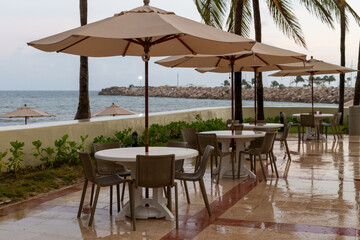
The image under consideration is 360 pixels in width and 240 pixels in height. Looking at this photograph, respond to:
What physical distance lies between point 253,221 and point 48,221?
2.41 m

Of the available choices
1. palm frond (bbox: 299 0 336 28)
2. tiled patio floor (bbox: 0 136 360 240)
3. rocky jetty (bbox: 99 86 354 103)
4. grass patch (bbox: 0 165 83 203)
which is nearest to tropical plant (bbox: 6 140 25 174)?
grass patch (bbox: 0 165 83 203)

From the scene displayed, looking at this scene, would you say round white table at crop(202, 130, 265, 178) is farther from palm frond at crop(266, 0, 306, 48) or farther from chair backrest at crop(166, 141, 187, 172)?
palm frond at crop(266, 0, 306, 48)

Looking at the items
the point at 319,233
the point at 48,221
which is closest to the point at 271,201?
the point at 319,233

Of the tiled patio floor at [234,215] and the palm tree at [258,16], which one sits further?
the palm tree at [258,16]

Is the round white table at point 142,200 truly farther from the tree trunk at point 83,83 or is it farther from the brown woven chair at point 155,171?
the tree trunk at point 83,83

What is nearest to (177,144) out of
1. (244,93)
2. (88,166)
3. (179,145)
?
(179,145)

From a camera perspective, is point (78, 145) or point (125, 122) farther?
point (125, 122)

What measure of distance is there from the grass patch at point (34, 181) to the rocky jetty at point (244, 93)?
82498 mm

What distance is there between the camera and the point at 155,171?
5520 mm

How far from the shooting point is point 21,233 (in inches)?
211

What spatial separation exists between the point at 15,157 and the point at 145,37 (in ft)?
12.0

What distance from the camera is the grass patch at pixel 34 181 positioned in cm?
718

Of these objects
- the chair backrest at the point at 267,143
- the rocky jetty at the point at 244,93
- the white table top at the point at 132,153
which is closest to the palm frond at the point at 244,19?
the chair backrest at the point at 267,143

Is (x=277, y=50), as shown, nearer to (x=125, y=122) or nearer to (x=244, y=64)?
(x=244, y=64)
